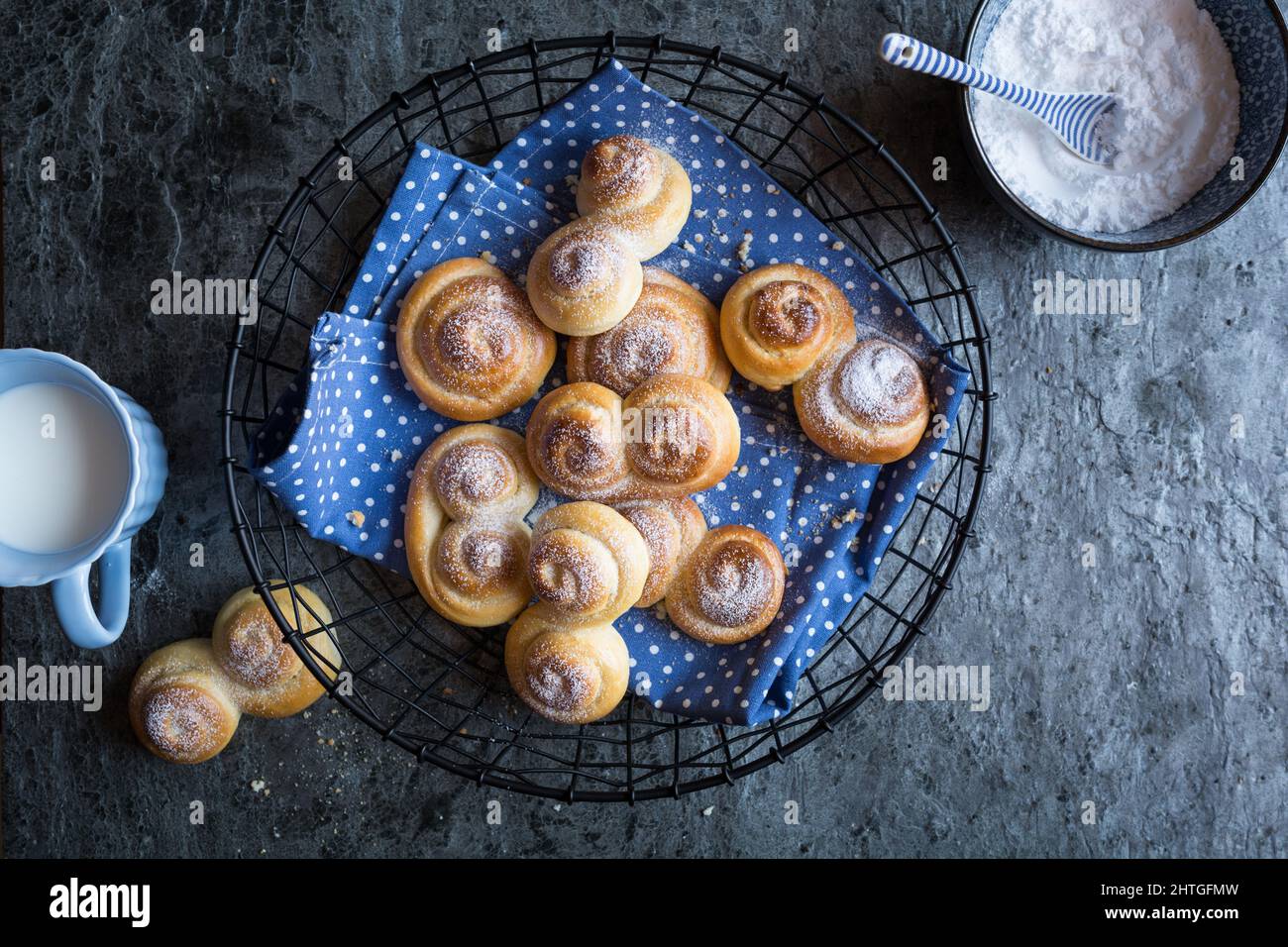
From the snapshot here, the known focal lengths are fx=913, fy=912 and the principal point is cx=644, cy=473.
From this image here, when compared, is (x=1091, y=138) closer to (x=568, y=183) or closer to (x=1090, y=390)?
(x=1090, y=390)

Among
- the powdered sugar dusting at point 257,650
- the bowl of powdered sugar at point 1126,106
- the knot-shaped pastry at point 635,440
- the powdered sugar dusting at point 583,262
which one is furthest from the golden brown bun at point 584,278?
the powdered sugar dusting at point 257,650

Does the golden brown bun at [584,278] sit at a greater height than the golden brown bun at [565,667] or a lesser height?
greater

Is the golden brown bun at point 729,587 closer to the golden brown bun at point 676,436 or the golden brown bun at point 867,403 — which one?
the golden brown bun at point 676,436

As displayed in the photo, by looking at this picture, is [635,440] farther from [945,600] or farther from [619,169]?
[945,600]

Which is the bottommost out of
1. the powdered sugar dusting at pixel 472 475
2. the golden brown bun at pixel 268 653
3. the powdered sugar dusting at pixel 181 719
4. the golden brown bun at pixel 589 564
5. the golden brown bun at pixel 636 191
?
the powdered sugar dusting at pixel 181 719
